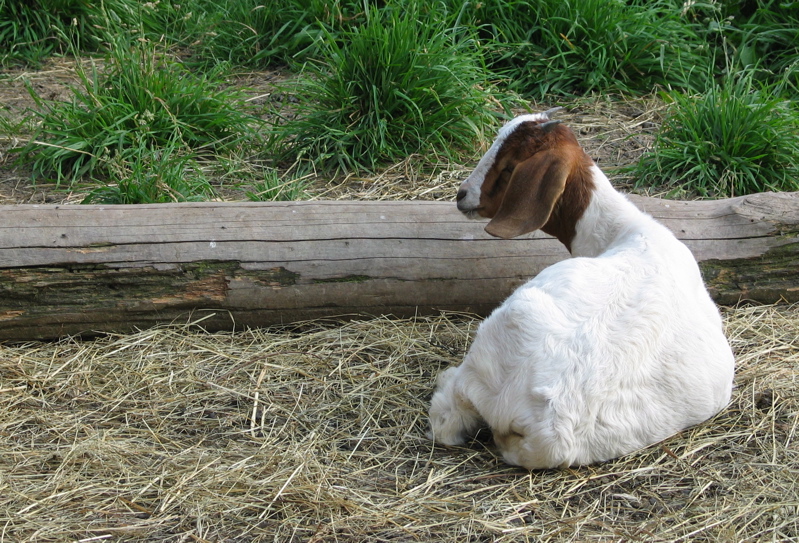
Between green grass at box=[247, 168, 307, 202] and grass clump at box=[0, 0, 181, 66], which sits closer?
green grass at box=[247, 168, 307, 202]

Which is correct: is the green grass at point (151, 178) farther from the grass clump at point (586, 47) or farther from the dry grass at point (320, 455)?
the grass clump at point (586, 47)

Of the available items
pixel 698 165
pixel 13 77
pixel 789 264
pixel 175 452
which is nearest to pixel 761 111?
pixel 698 165

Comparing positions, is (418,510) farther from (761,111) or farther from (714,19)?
(714,19)

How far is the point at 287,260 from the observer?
12.3 feet

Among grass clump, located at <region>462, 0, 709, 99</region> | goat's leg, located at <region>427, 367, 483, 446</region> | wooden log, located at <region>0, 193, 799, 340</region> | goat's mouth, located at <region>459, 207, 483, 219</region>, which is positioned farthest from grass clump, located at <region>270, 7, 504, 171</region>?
goat's leg, located at <region>427, 367, 483, 446</region>

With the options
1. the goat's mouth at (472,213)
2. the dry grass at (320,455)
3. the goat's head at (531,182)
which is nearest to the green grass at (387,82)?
the dry grass at (320,455)

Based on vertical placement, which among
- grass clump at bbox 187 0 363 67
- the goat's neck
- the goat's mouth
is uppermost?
the goat's neck

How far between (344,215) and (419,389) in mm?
926

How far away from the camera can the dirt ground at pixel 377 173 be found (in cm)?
498

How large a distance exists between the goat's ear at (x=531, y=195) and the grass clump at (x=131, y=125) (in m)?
2.30

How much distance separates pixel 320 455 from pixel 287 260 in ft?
3.46

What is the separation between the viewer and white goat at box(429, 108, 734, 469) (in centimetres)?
271

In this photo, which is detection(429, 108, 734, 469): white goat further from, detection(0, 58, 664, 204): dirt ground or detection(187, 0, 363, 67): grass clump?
detection(187, 0, 363, 67): grass clump

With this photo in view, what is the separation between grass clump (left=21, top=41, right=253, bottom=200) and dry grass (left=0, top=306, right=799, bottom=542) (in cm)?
163
